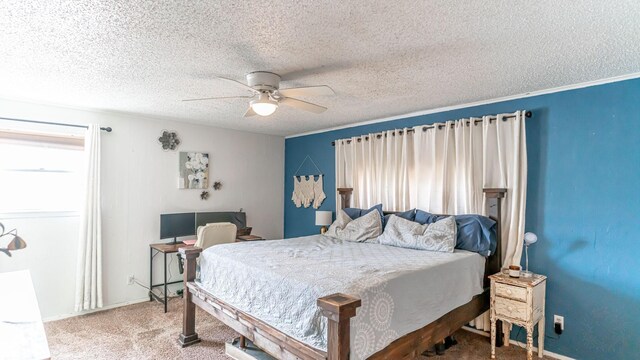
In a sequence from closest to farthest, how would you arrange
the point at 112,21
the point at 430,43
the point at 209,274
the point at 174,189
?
1. the point at 112,21
2. the point at 430,43
3. the point at 209,274
4. the point at 174,189

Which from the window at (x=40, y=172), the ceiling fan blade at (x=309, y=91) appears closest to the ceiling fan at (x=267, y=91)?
the ceiling fan blade at (x=309, y=91)

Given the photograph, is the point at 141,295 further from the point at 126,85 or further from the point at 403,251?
the point at 403,251

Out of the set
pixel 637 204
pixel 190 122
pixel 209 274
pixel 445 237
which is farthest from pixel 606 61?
pixel 190 122

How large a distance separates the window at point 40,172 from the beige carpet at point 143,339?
1.32 meters

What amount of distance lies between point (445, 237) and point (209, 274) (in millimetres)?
2226

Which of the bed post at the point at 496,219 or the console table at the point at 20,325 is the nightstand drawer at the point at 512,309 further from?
the console table at the point at 20,325

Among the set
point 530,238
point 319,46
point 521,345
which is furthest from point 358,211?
point 319,46

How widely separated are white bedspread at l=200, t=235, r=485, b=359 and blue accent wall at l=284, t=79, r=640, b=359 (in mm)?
724

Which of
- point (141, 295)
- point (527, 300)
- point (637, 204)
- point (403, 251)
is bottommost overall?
point (141, 295)

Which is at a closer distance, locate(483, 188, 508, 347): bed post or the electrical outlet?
the electrical outlet

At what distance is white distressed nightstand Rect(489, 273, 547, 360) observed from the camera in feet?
8.89

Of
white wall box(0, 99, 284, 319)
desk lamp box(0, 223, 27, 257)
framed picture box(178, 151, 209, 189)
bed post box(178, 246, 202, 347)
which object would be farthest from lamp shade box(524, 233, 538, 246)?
desk lamp box(0, 223, 27, 257)

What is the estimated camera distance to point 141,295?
14.0 ft

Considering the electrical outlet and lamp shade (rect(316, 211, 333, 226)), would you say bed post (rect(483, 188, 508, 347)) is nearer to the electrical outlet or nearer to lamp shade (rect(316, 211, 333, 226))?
the electrical outlet
